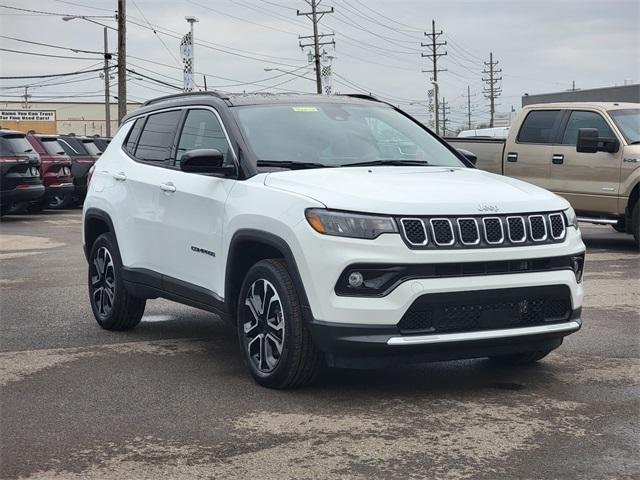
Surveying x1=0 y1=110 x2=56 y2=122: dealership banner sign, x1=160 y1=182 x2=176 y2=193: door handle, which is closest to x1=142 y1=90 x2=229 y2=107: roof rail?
x1=160 y1=182 x2=176 y2=193: door handle

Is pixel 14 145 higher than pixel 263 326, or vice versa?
pixel 14 145

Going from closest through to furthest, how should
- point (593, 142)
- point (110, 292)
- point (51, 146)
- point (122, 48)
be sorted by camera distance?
point (110, 292), point (593, 142), point (51, 146), point (122, 48)

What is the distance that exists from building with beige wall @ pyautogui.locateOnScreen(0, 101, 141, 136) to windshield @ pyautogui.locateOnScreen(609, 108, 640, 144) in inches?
3216

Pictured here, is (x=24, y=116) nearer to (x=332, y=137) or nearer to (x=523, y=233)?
(x=332, y=137)

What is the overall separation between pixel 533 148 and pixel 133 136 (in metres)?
8.22

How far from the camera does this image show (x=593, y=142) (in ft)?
45.6

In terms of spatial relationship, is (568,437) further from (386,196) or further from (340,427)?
(386,196)

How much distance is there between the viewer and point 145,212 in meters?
7.49

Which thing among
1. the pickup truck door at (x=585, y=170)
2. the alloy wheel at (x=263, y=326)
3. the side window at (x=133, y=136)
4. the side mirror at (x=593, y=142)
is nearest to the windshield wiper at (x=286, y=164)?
the alloy wheel at (x=263, y=326)

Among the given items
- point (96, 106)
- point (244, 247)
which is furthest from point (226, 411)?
point (96, 106)

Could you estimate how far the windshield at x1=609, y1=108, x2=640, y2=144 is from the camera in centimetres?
1397

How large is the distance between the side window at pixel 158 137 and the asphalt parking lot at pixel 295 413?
4.66ft

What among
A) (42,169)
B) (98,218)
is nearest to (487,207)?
(98,218)

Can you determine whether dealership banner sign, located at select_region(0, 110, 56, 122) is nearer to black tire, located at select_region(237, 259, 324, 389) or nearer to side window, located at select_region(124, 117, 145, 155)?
side window, located at select_region(124, 117, 145, 155)
